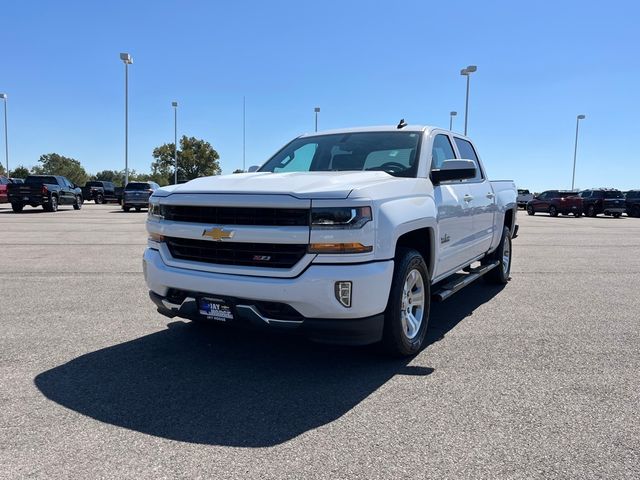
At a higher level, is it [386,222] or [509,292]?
[386,222]

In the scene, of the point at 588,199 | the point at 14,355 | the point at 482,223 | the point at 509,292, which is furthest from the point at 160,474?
the point at 588,199

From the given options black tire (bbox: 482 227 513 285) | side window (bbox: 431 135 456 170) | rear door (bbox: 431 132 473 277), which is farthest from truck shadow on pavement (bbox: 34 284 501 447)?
black tire (bbox: 482 227 513 285)

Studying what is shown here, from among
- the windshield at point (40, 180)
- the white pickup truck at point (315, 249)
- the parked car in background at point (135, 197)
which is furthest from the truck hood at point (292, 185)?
the parked car in background at point (135, 197)

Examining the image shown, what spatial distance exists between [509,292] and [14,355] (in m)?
5.99

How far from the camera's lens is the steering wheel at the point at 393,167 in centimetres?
468

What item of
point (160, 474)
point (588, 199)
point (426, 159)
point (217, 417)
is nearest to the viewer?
point (160, 474)

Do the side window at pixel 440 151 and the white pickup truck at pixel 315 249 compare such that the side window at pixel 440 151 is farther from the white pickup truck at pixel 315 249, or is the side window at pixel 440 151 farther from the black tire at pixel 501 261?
the black tire at pixel 501 261

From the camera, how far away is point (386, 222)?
365 centimetres

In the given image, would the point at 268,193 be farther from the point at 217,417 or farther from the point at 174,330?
the point at 174,330

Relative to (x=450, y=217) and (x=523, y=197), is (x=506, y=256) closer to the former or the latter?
(x=450, y=217)

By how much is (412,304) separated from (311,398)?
134 cm

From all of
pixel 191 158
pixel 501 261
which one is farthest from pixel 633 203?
pixel 191 158

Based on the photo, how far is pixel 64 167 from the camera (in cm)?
10331

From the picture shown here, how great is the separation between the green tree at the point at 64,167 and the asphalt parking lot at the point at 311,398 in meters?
105
